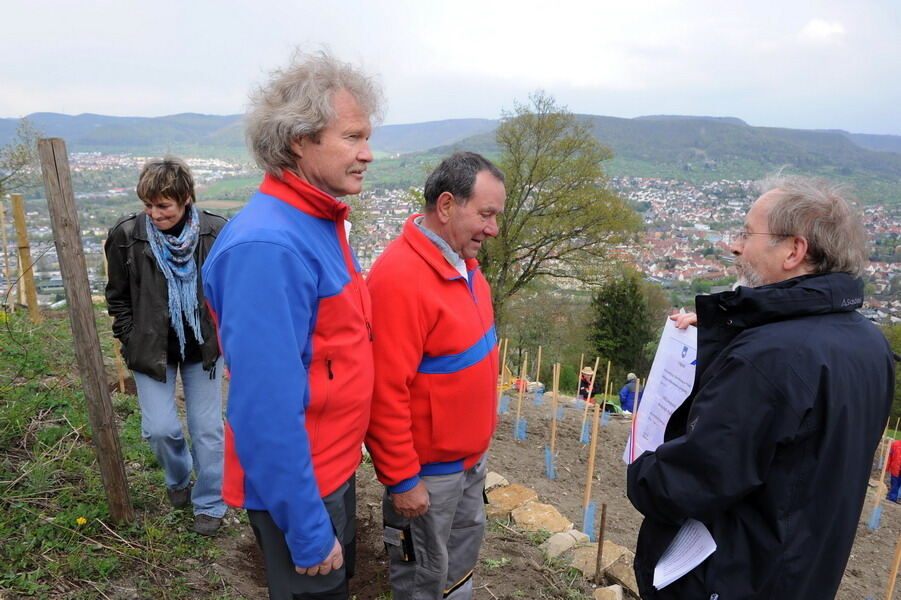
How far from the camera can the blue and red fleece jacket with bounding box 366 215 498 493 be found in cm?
185

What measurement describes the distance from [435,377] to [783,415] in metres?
1.07

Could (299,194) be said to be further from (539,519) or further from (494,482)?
(494,482)

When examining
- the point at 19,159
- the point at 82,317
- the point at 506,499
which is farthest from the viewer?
the point at 19,159

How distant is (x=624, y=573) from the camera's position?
3127 millimetres

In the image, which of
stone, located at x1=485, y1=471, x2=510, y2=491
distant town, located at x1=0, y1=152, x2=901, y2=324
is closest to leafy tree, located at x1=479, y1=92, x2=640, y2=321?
distant town, located at x1=0, y1=152, x2=901, y2=324

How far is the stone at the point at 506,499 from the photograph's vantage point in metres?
4.05

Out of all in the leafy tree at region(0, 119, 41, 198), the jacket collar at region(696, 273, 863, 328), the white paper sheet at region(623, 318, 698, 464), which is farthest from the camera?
the leafy tree at region(0, 119, 41, 198)

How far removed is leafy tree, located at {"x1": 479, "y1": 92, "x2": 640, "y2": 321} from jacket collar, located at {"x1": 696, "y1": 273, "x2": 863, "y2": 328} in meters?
17.0

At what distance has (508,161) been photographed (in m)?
18.9

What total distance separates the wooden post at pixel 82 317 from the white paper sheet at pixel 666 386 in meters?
2.40

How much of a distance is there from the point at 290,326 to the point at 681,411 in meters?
1.22

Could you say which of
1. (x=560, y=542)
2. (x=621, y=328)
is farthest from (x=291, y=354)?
(x=621, y=328)

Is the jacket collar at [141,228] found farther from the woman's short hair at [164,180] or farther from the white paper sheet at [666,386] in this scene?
the white paper sheet at [666,386]

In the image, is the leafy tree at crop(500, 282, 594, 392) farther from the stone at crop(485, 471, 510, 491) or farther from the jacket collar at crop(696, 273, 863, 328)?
the jacket collar at crop(696, 273, 863, 328)
